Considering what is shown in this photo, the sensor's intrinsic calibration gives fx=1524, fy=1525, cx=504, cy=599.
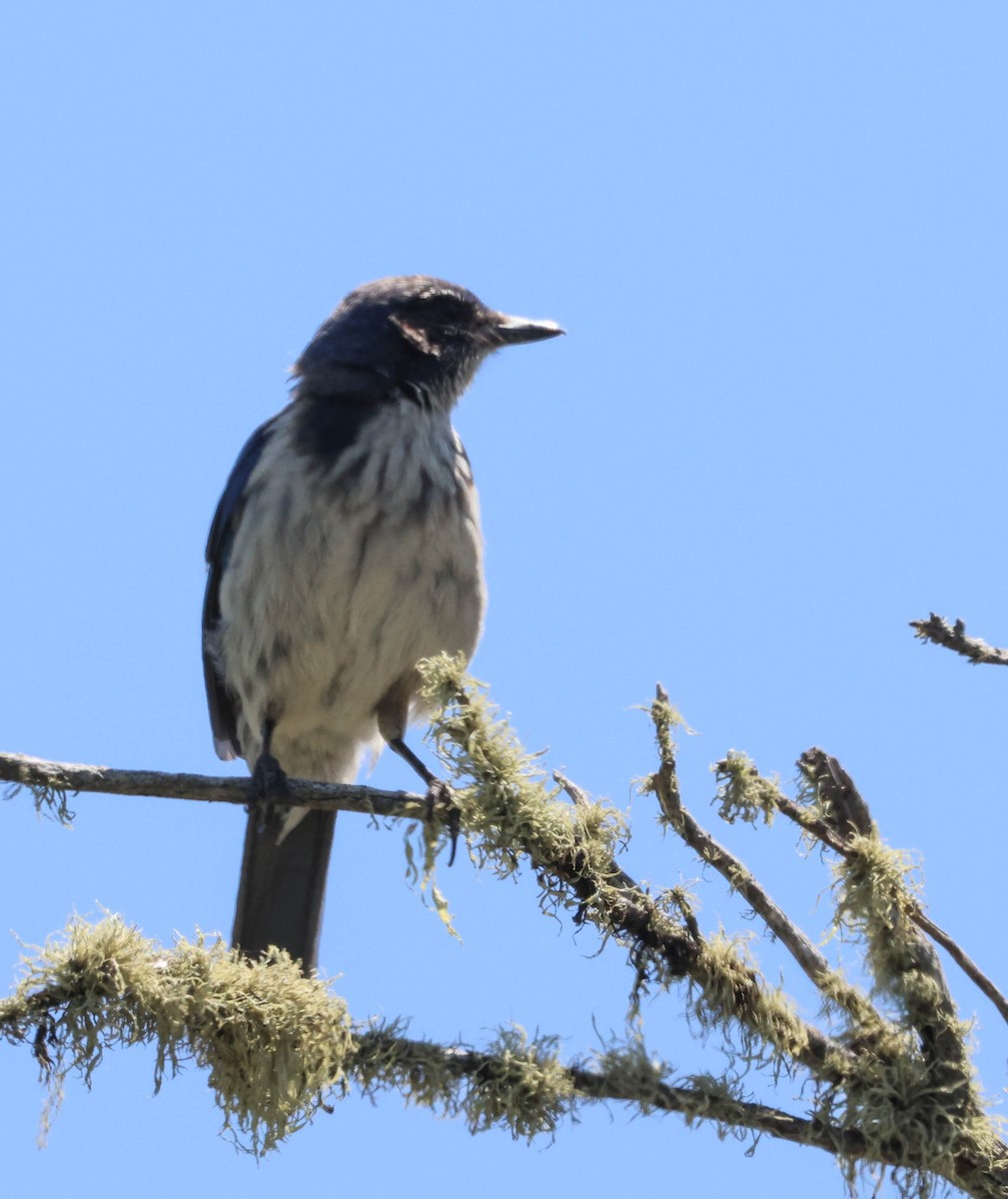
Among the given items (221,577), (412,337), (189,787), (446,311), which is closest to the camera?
(189,787)

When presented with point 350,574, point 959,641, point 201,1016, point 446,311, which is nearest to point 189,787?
point 201,1016

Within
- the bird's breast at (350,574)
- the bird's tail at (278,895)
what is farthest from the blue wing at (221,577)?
→ the bird's tail at (278,895)

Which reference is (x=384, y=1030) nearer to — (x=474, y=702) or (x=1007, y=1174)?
(x=474, y=702)

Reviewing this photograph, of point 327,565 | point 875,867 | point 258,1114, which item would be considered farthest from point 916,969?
point 327,565

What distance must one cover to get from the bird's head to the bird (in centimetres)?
2

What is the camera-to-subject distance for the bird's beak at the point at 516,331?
6.11 meters

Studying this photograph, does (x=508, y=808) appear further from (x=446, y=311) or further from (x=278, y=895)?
(x=446, y=311)

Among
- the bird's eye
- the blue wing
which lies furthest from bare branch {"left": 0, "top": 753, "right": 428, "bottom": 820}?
the bird's eye

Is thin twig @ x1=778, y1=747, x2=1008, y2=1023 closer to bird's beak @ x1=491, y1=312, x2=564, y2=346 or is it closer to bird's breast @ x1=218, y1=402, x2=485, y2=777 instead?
bird's breast @ x1=218, y1=402, x2=485, y2=777

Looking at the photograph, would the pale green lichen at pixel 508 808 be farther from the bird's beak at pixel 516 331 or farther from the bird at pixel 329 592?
the bird's beak at pixel 516 331

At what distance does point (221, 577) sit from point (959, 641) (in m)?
3.13

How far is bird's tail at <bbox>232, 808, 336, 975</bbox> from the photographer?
4957 millimetres

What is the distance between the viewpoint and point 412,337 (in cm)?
576

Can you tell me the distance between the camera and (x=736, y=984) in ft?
11.2
